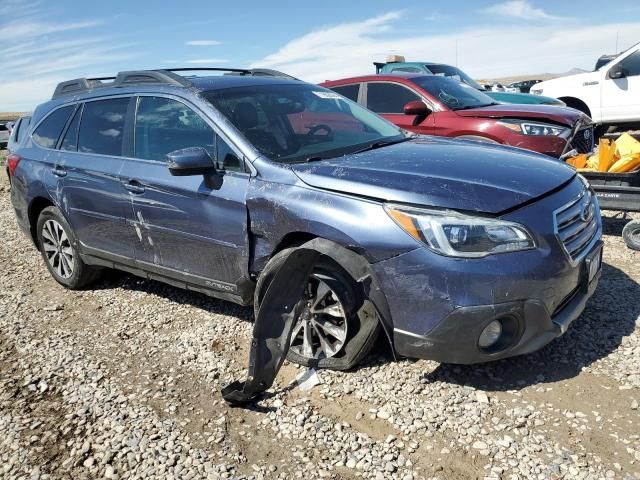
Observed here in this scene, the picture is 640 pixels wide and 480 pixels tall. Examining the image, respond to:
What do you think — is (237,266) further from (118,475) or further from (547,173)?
(547,173)

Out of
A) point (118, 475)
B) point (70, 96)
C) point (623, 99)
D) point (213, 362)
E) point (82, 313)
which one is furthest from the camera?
point (623, 99)

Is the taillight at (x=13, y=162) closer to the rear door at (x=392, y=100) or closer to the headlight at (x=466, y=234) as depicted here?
the headlight at (x=466, y=234)

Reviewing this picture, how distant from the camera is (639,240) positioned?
5180 mm

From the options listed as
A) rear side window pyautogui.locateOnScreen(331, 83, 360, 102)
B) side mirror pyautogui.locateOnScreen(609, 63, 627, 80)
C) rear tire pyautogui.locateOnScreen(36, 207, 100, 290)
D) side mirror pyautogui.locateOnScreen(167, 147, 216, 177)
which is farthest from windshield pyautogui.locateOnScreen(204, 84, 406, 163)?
side mirror pyautogui.locateOnScreen(609, 63, 627, 80)

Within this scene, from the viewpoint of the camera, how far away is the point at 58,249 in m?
5.31

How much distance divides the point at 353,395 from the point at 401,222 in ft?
3.50

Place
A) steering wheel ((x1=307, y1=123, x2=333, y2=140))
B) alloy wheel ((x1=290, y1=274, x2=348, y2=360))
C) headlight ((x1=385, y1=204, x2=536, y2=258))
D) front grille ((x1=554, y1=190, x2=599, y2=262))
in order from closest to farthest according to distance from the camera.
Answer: headlight ((x1=385, y1=204, x2=536, y2=258)) < front grille ((x1=554, y1=190, x2=599, y2=262)) < alloy wheel ((x1=290, y1=274, x2=348, y2=360)) < steering wheel ((x1=307, y1=123, x2=333, y2=140))

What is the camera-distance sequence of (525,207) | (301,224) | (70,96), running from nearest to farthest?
(525,207), (301,224), (70,96)

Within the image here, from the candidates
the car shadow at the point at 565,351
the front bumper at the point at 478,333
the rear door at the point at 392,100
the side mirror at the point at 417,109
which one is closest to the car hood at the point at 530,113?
the side mirror at the point at 417,109

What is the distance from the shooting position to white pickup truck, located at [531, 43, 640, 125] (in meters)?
10.0

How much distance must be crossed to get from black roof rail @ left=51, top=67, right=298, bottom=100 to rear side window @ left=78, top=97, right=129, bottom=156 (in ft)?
0.64

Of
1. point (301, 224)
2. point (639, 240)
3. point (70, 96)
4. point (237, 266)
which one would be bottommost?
point (639, 240)

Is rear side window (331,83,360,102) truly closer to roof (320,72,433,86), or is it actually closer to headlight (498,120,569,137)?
roof (320,72,433,86)

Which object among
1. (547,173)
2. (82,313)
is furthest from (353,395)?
(82,313)
